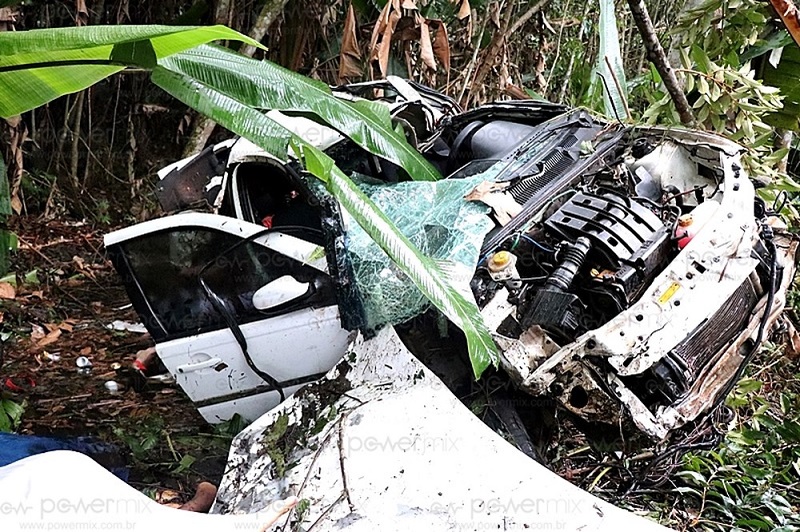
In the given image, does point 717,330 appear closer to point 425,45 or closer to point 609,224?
point 609,224

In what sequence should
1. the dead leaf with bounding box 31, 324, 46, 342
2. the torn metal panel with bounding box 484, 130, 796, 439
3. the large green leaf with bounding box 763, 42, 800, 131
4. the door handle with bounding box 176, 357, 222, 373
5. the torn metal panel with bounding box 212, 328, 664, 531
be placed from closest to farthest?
the torn metal panel with bounding box 212, 328, 664, 531, the torn metal panel with bounding box 484, 130, 796, 439, the door handle with bounding box 176, 357, 222, 373, the large green leaf with bounding box 763, 42, 800, 131, the dead leaf with bounding box 31, 324, 46, 342

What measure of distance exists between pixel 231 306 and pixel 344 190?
1.36 m

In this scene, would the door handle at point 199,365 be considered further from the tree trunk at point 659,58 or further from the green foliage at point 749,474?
the tree trunk at point 659,58

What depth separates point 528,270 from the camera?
2943 millimetres

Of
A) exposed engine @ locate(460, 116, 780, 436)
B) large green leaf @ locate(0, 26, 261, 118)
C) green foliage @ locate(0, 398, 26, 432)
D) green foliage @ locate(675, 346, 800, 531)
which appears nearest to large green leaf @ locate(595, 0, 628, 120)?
exposed engine @ locate(460, 116, 780, 436)

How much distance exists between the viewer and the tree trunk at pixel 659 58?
3850 millimetres

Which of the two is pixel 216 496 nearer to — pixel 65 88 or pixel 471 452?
pixel 471 452

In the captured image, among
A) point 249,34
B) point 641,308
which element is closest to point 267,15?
point 249,34

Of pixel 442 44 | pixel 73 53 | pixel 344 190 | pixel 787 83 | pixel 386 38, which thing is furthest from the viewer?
pixel 787 83

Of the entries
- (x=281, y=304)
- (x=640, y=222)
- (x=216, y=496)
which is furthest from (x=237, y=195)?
(x=640, y=222)

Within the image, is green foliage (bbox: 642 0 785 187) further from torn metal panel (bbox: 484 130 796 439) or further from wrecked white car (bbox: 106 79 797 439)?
torn metal panel (bbox: 484 130 796 439)

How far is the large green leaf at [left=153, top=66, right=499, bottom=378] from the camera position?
1950 millimetres

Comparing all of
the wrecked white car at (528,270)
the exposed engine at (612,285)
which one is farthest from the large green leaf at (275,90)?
the exposed engine at (612,285)

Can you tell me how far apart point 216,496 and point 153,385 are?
1.80 m
